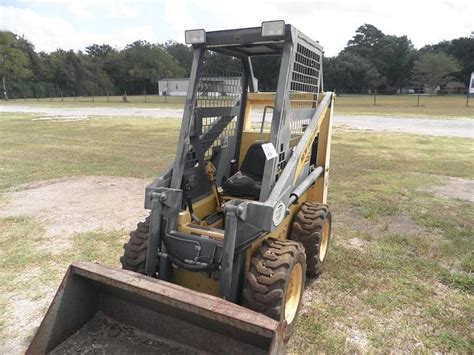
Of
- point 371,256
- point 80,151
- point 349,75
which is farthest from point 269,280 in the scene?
point 349,75

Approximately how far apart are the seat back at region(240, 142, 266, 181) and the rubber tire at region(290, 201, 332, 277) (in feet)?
1.89

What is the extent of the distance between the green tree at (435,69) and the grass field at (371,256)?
2407 inches

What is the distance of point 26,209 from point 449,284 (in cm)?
581

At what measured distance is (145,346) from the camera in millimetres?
2768

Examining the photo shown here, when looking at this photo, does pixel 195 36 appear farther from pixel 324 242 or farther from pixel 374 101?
pixel 374 101

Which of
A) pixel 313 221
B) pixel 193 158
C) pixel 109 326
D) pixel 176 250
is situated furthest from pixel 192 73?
pixel 109 326

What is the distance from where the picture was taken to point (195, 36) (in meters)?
3.25

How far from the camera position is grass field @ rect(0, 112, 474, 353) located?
3.26m

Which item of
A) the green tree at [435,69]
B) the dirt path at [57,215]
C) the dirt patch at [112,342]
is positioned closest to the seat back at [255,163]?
the dirt patch at [112,342]

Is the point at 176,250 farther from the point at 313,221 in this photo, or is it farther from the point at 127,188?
the point at 127,188

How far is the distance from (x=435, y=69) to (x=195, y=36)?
69300 mm

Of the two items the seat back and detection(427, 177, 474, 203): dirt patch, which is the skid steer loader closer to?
the seat back

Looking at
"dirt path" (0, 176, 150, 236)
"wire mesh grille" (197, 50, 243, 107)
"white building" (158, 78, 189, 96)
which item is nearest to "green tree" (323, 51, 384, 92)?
"white building" (158, 78, 189, 96)

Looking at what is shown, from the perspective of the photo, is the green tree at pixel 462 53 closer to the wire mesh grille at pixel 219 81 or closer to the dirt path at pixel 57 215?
the dirt path at pixel 57 215
